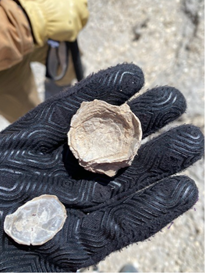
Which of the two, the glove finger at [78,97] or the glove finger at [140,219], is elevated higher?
the glove finger at [78,97]

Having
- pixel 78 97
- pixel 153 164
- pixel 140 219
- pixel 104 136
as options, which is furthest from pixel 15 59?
pixel 140 219

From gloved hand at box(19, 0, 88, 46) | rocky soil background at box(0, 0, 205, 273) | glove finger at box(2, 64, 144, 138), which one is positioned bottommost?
rocky soil background at box(0, 0, 205, 273)

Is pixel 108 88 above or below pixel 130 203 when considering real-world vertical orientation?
above

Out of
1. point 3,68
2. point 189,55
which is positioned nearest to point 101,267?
point 3,68

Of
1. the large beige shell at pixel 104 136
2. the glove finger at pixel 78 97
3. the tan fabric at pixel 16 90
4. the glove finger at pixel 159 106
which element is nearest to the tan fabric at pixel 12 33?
the tan fabric at pixel 16 90

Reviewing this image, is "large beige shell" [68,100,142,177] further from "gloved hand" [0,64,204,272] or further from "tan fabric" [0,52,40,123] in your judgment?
"tan fabric" [0,52,40,123]

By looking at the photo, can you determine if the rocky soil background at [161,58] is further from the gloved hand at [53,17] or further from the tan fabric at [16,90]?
the gloved hand at [53,17]

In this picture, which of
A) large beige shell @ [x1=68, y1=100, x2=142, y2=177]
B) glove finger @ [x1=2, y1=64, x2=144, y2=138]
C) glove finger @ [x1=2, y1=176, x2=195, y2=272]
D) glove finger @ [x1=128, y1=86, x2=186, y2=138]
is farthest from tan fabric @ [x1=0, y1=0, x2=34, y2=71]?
glove finger @ [x1=2, y1=176, x2=195, y2=272]

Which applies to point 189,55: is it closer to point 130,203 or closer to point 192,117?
point 192,117
